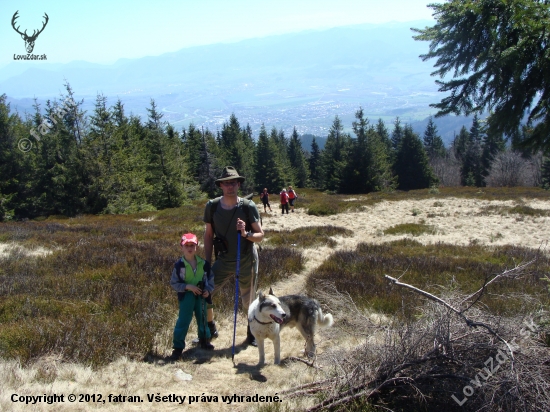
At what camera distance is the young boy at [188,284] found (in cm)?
452

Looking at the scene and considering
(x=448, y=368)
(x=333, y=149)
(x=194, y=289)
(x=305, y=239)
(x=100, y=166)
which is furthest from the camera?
(x=333, y=149)

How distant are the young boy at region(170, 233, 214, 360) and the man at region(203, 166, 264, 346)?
0.28m

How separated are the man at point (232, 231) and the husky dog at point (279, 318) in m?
0.54

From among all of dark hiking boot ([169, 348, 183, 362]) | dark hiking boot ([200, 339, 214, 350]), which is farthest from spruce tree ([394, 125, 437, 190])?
dark hiking boot ([169, 348, 183, 362])

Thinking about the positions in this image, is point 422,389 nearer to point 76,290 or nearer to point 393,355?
point 393,355

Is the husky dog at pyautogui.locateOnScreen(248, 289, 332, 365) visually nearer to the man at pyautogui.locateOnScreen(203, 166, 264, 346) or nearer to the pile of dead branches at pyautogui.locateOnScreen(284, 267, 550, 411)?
the man at pyautogui.locateOnScreen(203, 166, 264, 346)

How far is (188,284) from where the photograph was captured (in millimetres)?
4539

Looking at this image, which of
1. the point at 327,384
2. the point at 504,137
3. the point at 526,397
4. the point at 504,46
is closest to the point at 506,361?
Result: the point at 526,397

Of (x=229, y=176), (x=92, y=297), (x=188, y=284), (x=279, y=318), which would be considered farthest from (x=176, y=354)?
(x=92, y=297)

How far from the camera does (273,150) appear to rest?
53969 mm

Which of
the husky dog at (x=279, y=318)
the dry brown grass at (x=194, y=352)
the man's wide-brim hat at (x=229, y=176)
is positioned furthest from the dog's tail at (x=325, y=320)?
the man's wide-brim hat at (x=229, y=176)

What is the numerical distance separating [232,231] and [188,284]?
0.91m

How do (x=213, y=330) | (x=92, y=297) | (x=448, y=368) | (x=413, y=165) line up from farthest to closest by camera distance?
(x=413, y=165)
(x=92, y=297)
(x=213, y=330)
(x=448, y=368)

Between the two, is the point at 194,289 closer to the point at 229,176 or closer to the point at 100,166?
the point at 229,176
